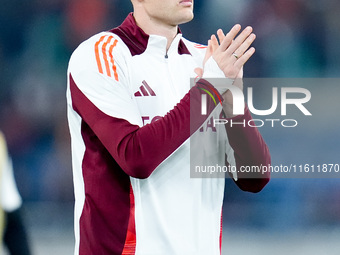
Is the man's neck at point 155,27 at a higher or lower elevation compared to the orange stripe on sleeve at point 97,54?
higher

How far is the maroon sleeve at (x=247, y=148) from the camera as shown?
1.73 metres

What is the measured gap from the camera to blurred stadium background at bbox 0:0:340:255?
4.62 meters

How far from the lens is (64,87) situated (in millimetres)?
4938

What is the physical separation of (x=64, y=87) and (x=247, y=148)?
11.1ft

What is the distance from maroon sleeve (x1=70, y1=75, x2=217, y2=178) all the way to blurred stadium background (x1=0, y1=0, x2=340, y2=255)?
10.0 feet

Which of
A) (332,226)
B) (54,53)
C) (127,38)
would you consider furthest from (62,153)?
(127,38)

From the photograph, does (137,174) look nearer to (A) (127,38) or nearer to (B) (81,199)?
(B) (81,199)

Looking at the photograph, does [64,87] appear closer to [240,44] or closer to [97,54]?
[97,54]

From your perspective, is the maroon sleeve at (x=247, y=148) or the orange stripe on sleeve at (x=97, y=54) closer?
the orange stripe on sleeve at (x=97, y=54)

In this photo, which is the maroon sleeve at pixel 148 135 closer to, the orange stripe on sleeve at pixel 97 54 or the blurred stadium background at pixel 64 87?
the orange stripe on sleeve at pixel 97 54

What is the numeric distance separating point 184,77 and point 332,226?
3199 millimetres

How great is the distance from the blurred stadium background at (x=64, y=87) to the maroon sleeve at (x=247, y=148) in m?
2.72

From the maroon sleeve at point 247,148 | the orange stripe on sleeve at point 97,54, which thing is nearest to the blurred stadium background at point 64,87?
the maroon sleeve at point 247,148

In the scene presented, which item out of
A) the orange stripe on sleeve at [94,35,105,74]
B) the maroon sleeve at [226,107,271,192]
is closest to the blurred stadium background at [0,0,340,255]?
the maroon sleeve at [226,107,271,192]
